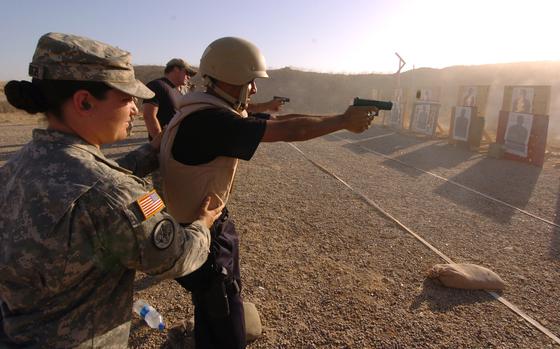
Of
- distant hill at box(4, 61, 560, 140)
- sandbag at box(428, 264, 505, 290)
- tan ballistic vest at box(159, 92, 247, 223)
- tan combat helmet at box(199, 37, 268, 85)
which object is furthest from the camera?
distant hill at box(4, 61, 560, 140)

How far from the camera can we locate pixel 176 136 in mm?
1922

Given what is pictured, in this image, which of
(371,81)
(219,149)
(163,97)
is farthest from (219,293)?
(371,81)

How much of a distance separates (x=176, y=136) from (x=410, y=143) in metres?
14.1

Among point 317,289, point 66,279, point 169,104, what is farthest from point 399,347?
point 169,104

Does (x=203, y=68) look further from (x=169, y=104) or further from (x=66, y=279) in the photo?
(x=169, y=104)

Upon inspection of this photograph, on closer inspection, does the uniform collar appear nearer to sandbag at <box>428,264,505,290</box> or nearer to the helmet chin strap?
the helmet chin strap

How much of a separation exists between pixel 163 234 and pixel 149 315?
7.25 feet

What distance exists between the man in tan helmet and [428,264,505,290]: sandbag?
250 centimetres

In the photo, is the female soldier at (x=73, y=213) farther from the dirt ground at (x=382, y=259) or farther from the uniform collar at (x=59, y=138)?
the dirt ground at (x=382, y=259)

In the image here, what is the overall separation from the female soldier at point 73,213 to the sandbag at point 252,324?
1788 mm

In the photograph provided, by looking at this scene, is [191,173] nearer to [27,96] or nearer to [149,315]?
[27,96]

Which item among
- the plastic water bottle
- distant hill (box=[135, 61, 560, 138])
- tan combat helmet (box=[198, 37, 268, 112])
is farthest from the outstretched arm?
distant hill (box=[135, 61, 560, 138])

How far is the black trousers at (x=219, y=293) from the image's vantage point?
77.8 inches

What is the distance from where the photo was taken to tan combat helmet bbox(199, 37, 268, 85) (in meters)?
2.04
